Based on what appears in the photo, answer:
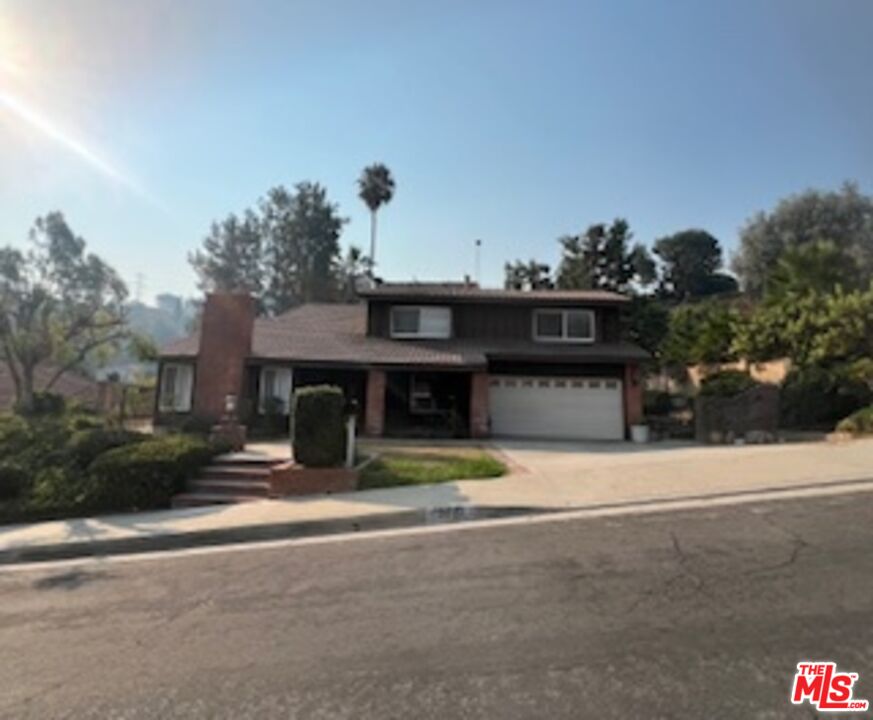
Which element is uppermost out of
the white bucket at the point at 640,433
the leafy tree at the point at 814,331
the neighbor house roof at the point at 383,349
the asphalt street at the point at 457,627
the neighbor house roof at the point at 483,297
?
the neighbor house roof at the point at 483,297

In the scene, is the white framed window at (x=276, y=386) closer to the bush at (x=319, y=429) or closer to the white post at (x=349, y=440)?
the white post at (x=349, y=440)

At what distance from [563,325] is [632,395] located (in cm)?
363

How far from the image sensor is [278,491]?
10.4m

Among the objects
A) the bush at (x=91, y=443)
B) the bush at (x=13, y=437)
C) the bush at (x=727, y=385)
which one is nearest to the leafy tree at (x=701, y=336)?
the bush at (x=727, y=385)

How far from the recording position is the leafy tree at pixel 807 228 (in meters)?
41.1

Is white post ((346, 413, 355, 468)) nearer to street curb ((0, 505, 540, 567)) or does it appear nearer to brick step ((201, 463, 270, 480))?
brick step ((201, 463, 270, 480))

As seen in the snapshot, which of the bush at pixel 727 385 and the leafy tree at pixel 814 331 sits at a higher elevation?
the leafy tree at pixel 814 331

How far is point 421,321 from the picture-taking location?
2192cm

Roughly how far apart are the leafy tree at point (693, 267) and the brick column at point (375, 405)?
140 feet

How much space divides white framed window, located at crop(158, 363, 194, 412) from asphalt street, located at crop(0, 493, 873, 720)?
13038 mm

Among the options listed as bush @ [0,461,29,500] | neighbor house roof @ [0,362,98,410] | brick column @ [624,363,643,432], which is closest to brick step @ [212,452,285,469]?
bush @ [0,461,29,500]

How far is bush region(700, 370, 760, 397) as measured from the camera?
2011cm

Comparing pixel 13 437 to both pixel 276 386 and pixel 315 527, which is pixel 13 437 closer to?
pixel 315 527

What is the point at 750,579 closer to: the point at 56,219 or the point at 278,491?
the point at 278,491
